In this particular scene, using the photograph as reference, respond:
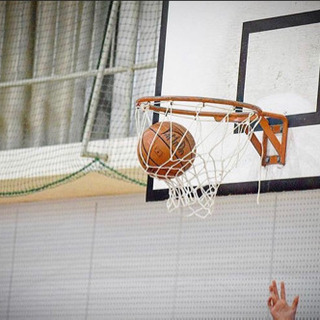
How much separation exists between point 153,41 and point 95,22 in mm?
655

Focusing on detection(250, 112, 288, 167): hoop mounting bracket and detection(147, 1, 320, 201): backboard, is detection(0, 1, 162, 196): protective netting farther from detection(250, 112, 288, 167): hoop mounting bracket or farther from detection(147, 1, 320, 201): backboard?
detection(250, 112, 288, 167): hoop mounting bracket

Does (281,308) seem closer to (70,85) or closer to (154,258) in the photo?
(154,258)

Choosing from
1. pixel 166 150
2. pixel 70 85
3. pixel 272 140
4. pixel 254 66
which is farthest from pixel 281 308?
pixel 70 85

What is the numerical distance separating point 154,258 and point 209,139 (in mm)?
1991

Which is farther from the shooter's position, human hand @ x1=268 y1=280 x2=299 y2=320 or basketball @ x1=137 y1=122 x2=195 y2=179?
human hand @ x1=268 y1=280 x2=299 y2=320

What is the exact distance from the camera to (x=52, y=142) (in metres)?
7.96

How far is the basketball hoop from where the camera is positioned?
5078 mm

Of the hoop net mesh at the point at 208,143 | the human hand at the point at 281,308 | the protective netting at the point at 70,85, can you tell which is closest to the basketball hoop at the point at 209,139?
the hoop net mesh at the point at 208,143

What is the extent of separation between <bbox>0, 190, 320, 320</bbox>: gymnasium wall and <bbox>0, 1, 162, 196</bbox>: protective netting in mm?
612

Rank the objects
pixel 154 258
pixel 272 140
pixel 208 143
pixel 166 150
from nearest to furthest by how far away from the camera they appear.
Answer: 1. pixel 166 150
2. pixel 272 140
3. pixel 208 143
4. pixel 154 258

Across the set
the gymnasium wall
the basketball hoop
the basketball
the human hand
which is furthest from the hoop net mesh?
the gymnasium wall

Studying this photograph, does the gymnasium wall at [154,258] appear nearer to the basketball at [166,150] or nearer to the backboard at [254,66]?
the backboard at [254,66]

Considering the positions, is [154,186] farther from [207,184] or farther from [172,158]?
[172,158]

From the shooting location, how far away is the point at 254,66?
553 centimetres
